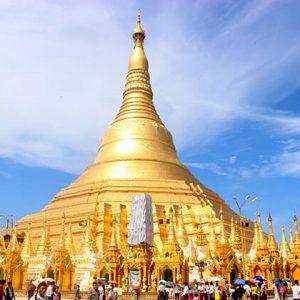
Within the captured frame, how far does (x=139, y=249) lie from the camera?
88.0 ft

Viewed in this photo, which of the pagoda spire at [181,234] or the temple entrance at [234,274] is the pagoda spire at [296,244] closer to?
the temple entrance at [234,274]

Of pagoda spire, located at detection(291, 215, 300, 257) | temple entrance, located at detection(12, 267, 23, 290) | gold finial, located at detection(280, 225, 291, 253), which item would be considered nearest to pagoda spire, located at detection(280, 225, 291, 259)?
gold finial, located at detection(280, 225, 291, 253)

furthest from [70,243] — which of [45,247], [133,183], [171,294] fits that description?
[171,294]

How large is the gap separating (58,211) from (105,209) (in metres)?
5.56

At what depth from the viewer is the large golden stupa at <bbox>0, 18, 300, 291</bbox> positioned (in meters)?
27.9

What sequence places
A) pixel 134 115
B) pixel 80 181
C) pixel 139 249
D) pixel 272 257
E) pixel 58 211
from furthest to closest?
pixel 134 115 → pixel 80 181 → pixel 58 211 → pixel 272 257 → pixel 139 249

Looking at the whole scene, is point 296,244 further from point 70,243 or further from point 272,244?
point 70,243

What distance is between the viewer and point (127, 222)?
36.0 meters

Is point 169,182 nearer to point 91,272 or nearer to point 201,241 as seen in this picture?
point 201,241

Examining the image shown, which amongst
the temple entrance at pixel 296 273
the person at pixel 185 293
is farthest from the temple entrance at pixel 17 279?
the temple entrance at pixel 296 273

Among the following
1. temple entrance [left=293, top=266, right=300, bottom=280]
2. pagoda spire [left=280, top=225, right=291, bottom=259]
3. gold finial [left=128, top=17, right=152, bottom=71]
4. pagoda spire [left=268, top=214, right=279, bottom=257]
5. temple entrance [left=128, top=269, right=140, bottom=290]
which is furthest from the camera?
gold finial [left=128, top=17, right=152, bottom=71]

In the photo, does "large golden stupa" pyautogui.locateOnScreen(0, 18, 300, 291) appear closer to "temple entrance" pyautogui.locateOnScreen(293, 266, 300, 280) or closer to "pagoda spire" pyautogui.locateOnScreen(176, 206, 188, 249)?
"pagoda spire" pyautogui.locateOnScreen(176, 206, 188, 249)

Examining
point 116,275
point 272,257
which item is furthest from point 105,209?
point 272,257

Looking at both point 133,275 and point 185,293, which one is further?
point 133,275
